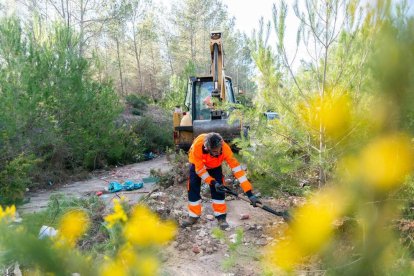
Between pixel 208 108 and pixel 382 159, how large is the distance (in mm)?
7552

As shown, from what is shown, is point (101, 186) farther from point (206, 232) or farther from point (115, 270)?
point (115, 270)

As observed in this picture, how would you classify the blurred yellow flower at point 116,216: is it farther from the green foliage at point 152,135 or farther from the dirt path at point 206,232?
the green foliage at point 152,135

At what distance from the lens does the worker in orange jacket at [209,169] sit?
4824 mm

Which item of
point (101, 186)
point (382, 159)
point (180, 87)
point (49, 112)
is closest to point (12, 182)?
point (101, 186)

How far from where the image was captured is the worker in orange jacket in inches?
190

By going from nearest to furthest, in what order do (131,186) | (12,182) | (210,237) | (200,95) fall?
(210,237), (12,182), (131,186), (200,95)

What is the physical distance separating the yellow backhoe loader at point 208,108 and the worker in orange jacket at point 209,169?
1.60 m

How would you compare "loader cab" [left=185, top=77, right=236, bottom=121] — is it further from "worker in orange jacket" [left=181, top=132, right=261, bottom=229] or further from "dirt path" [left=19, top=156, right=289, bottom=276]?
"worker in orange jacket" [left=181, top=132, right=261, bottom=229]

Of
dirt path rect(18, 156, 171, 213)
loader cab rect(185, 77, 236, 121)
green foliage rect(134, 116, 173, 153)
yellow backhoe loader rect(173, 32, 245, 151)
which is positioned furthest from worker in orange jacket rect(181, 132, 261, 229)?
green foliage rect(134, 116, 173, 153)

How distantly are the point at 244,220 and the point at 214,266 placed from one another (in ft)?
4.79

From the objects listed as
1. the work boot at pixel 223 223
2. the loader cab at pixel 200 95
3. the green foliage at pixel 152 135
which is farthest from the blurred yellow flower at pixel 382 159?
the green foliage at pixel 152 135

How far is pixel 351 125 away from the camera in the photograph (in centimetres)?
130

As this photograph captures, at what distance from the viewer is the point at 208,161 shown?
513 cm

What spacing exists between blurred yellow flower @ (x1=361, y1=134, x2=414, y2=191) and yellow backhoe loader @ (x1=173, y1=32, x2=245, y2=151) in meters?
5.66
